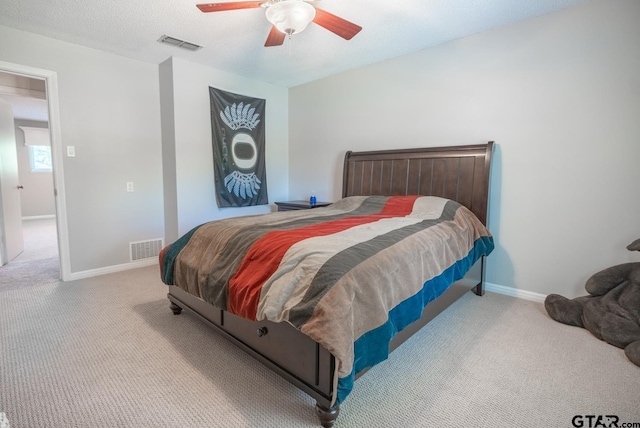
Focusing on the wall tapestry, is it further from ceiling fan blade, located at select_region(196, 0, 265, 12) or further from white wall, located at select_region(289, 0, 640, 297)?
ceiling fan blade, located at select_region(196, 0, 265, 12)

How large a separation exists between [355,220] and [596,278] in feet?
5.89

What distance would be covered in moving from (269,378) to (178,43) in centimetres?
316

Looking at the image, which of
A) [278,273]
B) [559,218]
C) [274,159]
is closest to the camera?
[278,273]

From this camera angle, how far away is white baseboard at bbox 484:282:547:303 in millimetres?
2659

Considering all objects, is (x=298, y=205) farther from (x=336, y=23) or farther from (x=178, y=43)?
(x=336, y=23)

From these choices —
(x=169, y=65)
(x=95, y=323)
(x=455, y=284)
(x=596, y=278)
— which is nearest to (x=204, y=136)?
(x=169, y=65)

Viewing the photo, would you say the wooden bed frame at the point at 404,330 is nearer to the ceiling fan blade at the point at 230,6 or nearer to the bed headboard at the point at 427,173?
the bed headboard at the point at 427,173

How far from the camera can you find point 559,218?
8.24ft

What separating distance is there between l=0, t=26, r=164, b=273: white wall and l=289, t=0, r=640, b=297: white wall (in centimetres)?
294

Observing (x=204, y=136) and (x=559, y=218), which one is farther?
(x=204, y=136)

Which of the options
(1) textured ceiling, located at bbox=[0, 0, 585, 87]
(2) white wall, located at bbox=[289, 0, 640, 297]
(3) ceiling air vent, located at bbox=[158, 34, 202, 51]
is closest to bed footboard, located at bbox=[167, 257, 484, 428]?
(2) white wall, located at bbox=[289, 0, 640, 297]

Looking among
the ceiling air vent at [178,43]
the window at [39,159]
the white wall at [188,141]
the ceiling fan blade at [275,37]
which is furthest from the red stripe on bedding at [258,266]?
the window at [39,159]

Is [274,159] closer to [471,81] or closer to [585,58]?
[471,81]

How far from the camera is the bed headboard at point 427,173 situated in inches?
108
